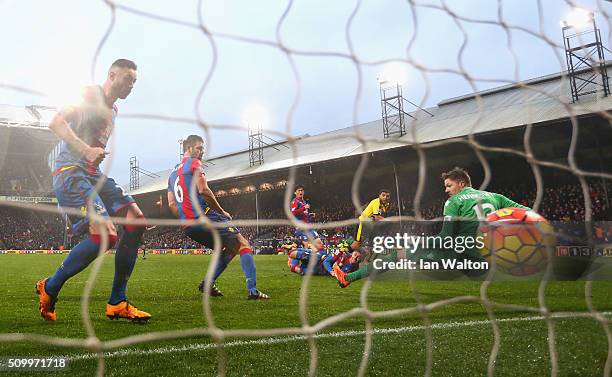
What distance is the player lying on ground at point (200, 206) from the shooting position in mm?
2871

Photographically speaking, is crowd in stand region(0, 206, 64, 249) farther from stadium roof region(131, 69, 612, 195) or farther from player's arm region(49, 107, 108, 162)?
player's arm region(49, 107, 108, 162)

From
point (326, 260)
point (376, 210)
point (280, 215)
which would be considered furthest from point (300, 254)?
point (280, 215)

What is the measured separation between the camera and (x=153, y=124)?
4.79 ft

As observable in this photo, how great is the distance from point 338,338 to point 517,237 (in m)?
1.31

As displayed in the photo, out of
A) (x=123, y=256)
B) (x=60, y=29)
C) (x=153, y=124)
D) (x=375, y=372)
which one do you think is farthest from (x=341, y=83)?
(x=123, y=256)

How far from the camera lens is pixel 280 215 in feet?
55.9

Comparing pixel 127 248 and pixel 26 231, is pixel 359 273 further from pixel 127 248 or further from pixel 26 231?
pixel 26 231

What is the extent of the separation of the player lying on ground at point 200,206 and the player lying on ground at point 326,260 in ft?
3.23

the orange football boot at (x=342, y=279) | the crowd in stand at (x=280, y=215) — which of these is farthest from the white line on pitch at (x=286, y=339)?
the crowd in stand at (x=280, y=215)

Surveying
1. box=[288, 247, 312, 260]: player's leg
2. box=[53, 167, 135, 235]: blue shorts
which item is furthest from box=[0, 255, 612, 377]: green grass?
box=[288, 247, 312, 260]: player's leg

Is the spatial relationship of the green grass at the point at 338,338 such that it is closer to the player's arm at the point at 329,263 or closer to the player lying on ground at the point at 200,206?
the player lying on ground at the point at 200,206

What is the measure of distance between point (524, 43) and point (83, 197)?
7.18 ft

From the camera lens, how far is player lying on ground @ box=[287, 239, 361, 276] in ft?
16.0

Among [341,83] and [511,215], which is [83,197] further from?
[511,215]
